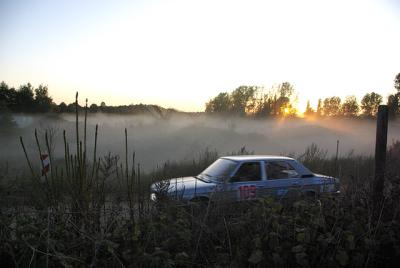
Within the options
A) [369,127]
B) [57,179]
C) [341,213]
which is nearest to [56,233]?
[57,179]

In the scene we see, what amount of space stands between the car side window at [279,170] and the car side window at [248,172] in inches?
9.2

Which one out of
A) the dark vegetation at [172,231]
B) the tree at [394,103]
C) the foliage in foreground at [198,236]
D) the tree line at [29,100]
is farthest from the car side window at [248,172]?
the tree at [394,103]

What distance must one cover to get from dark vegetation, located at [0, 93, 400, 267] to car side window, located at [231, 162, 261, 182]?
3712 mm

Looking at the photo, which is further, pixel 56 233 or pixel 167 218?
pixel 167 218

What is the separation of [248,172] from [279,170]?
0.83 meters

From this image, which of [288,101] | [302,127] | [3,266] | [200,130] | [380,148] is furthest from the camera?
[288,101]

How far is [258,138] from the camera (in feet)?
133

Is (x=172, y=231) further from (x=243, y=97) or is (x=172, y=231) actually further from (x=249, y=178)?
(x=243, y=97)

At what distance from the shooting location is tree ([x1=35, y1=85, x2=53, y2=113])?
50.7m

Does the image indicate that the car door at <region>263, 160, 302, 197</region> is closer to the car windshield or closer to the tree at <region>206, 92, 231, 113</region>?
the car windshield

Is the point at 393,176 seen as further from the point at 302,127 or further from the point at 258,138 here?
the point at 302,127

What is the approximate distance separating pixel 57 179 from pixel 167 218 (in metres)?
1.20

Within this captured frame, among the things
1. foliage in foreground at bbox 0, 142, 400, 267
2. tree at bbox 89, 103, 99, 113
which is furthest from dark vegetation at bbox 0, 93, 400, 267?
tree at bbox 89, 103, 99, 113

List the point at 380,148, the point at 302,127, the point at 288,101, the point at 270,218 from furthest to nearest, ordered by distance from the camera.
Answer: the point at 288,101
the point at 302,127
the point at 380,148
the point at 270,218
